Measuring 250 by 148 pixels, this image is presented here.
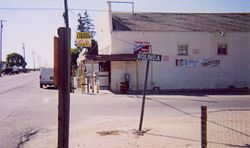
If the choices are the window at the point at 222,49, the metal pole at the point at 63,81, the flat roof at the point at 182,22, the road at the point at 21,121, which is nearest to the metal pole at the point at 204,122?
the metal pole at the point at 63,81

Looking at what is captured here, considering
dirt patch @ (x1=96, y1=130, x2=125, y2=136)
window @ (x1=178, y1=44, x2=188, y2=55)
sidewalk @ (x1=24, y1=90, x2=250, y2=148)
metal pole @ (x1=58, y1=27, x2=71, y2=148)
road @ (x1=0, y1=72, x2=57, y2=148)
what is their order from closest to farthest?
metal pole @ (x1=58, y1=27, x2=71, y2=148) < sidewalk @ (x1=24, y1=90, x2=250, y2=148) < road @ (x1=0, y1=72, x2=57, y2=148) < dirt patch @ (x1=96, y1=130, x2=125, y2=136) < window @ (x1=178, y1=44, x2=188, y2=55)

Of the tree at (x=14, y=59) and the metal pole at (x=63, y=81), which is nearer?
the metal pole at (x=63, y=81)

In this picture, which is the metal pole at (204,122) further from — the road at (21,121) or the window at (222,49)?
the window at (222,49)

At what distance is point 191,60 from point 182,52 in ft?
3.07

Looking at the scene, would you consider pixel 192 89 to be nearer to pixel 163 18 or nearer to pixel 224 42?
pixel 224 42

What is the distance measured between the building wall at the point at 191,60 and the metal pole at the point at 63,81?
2253cm

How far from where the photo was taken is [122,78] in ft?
92.8

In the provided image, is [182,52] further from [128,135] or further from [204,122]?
[204,122]

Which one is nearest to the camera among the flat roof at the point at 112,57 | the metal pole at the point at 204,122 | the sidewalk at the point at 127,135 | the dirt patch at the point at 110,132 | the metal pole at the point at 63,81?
the metal pole at the point at 63,81

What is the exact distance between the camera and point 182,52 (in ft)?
95.5

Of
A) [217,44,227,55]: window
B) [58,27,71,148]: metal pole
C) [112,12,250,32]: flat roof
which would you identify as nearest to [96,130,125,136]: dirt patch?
[58,27,71,148]: metal pole

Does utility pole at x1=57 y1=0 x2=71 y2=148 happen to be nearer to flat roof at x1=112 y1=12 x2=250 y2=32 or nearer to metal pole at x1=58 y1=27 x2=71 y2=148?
metal pole at x1=58 y1=27 x2=71 y2=148

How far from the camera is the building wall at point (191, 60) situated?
1115 inches

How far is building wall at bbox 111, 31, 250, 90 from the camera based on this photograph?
2831cm
